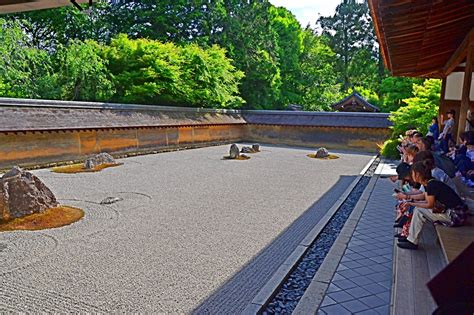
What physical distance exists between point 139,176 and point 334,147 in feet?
43.1

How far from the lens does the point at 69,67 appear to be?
50.9 ft

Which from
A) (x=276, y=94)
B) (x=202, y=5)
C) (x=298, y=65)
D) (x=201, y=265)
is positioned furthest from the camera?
(x=298, y=65)

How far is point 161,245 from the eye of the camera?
479 centimetres

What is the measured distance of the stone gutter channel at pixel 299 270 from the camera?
3299mm

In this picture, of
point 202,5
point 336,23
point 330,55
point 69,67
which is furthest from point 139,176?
point 336,23

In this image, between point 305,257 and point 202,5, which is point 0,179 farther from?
point 202,5

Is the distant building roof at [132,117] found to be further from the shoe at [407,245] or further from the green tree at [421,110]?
the shoe at [407,245]

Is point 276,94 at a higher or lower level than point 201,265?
higher

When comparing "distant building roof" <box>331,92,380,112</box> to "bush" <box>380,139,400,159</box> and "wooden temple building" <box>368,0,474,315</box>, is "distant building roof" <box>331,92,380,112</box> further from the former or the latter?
"wooden temple building" <box>368,0,474,315</box>

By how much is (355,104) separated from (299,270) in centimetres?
2120

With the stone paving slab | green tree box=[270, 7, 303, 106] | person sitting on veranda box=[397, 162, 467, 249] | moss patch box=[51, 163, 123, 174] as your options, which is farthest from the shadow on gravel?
green tree box=[270, 7, 303, 106]

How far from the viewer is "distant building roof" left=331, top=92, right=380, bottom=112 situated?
22.6 metres

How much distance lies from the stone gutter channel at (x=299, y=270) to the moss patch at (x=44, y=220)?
12.7 ft

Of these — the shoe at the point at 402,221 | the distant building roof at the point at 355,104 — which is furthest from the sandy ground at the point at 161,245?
the distant building roof at the point at 355,104
